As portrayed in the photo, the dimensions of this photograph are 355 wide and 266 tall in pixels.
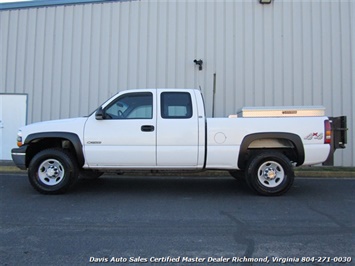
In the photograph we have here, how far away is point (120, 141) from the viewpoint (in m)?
5.92

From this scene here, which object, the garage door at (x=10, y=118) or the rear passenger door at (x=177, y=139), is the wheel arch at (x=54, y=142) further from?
the garage door at (x=10, y=118)

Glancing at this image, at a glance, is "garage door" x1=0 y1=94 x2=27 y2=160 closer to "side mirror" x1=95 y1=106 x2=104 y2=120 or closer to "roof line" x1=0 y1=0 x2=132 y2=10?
"roof line" x1=0 y1=0 x2=132 y2=10

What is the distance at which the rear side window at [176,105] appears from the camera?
19.8 feet

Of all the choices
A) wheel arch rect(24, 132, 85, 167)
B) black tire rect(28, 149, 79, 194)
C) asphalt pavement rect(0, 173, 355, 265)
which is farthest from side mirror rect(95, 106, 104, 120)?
asphalt pavement rect(0, 173, 355, 265)

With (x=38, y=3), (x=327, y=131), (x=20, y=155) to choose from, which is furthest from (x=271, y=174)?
(x=38, y=3)

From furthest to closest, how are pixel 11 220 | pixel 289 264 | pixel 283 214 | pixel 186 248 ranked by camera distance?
pixel 283 214 → pixel 11 220 → pixel 186 248 → pixel 289 264

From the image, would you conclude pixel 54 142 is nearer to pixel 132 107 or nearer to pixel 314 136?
pixel 132 107

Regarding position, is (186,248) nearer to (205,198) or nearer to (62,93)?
(205,198)

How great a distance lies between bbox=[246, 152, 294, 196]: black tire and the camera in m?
5.93

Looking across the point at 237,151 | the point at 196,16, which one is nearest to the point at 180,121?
the point at 237,151

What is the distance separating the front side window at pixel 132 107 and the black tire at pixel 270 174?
84.6 inches

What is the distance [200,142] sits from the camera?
19.4ft

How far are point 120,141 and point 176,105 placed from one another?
1.26 m

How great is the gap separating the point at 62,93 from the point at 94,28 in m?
2.52
